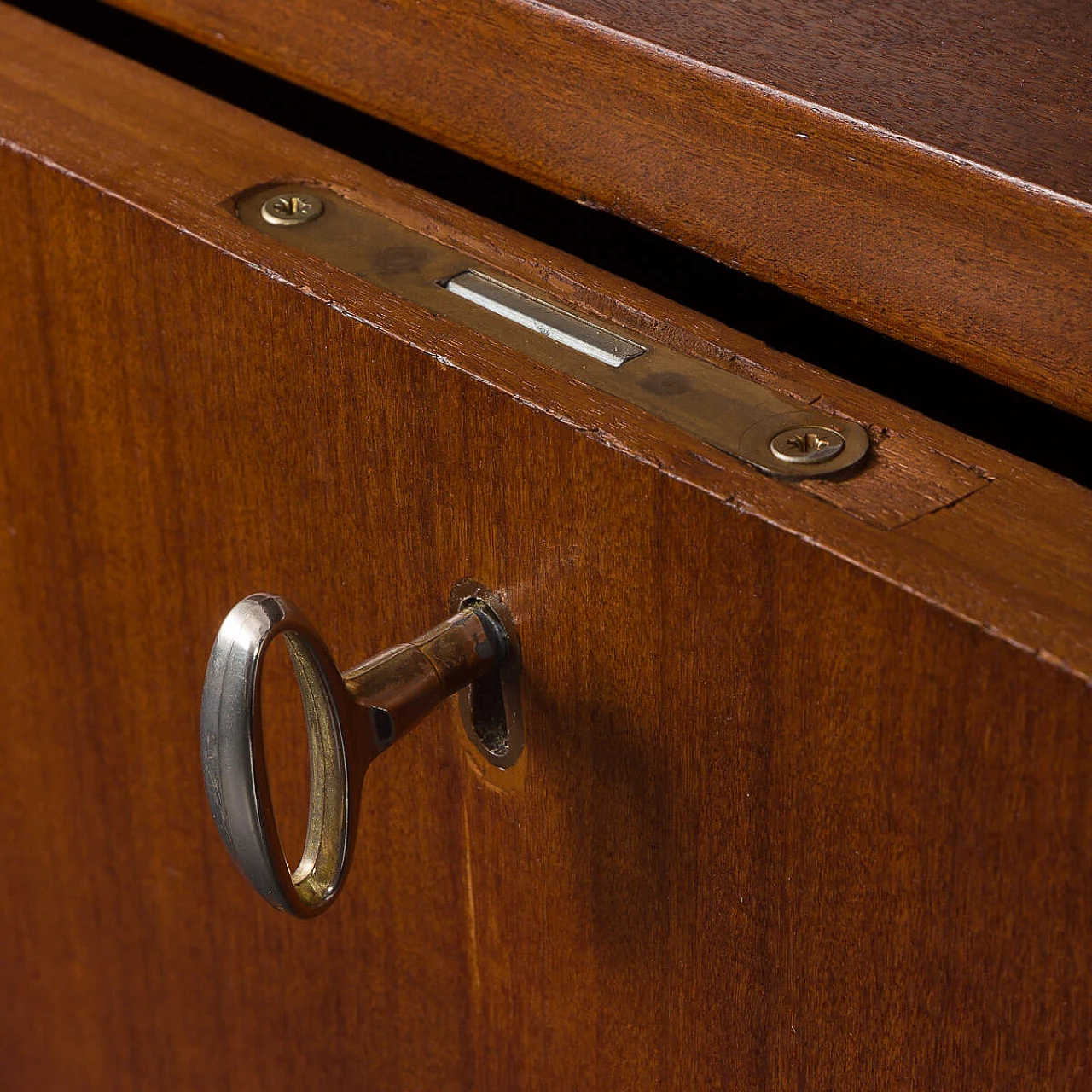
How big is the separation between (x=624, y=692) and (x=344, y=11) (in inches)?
8.2

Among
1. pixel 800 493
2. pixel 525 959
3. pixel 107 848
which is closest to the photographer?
pixel 800 493

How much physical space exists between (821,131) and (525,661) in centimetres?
14

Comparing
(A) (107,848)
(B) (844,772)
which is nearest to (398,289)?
(B) (844,772)

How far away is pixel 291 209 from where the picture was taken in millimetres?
401

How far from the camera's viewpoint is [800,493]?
0.31m

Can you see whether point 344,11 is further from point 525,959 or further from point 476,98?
point 525,959

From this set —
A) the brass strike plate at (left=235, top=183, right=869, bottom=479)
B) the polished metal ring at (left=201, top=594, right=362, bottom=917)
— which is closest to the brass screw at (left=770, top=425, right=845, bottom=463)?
the brass strike plate at (left=235, top=183, right=869, bottom=479)

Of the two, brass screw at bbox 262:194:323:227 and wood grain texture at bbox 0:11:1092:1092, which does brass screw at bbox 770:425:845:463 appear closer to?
wood grain texture at bbox 0:11:1092:1092

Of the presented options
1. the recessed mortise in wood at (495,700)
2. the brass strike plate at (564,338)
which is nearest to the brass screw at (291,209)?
the brass strike plate at (564,338)

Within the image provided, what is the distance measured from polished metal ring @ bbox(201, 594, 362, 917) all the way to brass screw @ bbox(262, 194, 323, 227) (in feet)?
0.37

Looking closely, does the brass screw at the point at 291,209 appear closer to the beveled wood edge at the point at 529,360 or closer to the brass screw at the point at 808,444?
the beveled wood edge at the point at 529,360

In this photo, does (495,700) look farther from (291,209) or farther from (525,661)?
(291,209)

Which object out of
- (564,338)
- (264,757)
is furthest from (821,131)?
(264,757)

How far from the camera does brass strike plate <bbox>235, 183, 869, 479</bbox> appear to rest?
1.06 feet
